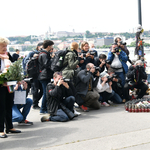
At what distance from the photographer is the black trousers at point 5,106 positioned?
13.8ft

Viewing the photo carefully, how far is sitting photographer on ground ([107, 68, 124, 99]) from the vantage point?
7.00m

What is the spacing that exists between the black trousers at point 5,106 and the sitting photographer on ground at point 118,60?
11.8ft

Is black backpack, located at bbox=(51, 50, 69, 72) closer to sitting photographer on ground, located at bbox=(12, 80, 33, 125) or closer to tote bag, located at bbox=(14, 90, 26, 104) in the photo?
sitting photographer on ground, located at bbox=(12, 80, 33, 125)

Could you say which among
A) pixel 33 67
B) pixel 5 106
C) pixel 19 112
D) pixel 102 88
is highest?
pixel 33 67

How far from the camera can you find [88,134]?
14.1 feet

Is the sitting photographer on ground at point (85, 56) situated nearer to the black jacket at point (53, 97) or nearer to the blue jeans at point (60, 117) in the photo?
the black jacket at point (53, 97)

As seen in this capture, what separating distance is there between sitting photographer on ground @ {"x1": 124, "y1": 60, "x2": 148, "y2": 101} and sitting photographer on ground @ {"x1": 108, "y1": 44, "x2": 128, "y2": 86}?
7.9 inches

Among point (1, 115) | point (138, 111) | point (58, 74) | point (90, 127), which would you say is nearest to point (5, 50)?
point (1, 115)

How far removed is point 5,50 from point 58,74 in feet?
4.53

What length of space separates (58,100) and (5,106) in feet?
4.24

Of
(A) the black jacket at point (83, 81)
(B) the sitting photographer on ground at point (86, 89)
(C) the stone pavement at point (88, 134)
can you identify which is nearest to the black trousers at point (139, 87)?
(B) the sitting photographer on ground at point (86, 89)

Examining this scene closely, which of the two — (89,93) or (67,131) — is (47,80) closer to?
(89,93)

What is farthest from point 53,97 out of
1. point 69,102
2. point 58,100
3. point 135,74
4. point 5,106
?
point 135,74

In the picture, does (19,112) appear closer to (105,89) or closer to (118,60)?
(105,89)
